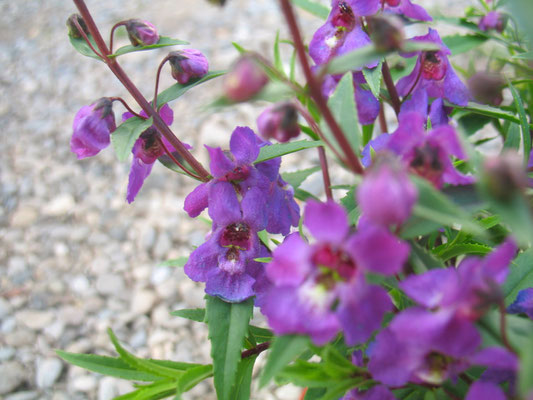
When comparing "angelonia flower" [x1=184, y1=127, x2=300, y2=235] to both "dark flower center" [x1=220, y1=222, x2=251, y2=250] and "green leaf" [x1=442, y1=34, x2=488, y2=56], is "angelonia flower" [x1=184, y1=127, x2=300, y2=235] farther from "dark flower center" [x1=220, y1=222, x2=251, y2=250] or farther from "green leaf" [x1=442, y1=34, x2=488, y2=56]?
"green leaf" [x1=442, y1=34, x2=488, y2=56]

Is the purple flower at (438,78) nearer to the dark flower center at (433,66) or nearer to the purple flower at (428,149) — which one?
the dark flower center at (433,66)

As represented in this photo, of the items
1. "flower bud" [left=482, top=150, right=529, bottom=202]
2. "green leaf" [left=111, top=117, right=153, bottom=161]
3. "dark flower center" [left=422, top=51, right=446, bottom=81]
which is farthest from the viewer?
"dark flower center" [left=422, top=51, right=446, bottom=81]

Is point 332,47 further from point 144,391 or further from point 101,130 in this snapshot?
point 144,391

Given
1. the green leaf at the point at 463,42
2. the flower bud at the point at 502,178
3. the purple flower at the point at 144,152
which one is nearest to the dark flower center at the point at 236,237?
the purple flower at the point at 144,152

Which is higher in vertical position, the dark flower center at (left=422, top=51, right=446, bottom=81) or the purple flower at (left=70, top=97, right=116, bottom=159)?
the purple flower at (left=70, top=97, right=116, bottom=159)

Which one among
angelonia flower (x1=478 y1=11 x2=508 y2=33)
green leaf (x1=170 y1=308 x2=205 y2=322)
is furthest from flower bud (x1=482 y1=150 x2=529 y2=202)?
angelonia flower (x1=478 y1=11 x2=508 y2=33)

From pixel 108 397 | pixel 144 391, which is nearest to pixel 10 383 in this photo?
pixel 108 397

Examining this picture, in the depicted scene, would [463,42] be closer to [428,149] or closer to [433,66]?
[433,66]

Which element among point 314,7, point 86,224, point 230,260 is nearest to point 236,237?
point 230,260
